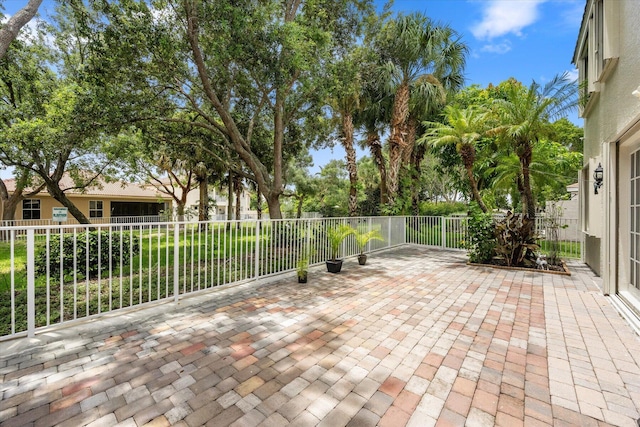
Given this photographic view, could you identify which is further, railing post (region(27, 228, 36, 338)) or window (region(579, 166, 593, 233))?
window (region(579, 166, 593, 233))

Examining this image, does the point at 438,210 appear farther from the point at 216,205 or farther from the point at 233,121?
the point at 216,205

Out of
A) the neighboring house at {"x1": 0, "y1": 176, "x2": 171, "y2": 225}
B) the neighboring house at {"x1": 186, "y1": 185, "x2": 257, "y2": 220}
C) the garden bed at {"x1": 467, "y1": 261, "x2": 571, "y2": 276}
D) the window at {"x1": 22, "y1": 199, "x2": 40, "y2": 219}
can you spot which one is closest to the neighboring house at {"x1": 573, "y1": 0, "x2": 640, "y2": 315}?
the garden bed at {"x1": 467, "y1": 261, "x2": 571, "y2": 276}

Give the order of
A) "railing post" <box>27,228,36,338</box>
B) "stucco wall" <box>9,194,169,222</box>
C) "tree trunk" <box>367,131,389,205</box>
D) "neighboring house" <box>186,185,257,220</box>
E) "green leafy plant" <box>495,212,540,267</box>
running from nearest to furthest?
"railing post" <box>27,228,36,338</box> < "green leafy plant" <box>495,212,540,267</box> < "tree trunk" <box>367,131,389,205</box> < "stucco wall" <box>9,194,169,222</box> < "neighboring house" <box>186,185,257,220</box>

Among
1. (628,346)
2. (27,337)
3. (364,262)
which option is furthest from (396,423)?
(364,262)

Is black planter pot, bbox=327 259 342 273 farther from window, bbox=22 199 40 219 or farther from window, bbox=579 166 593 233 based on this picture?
window, bbox=22 199 40 219

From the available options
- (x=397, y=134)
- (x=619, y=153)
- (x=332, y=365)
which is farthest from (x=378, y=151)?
(x=332, y=365)

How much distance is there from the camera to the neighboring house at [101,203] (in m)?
19.2

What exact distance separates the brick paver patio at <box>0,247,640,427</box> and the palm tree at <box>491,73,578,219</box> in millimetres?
4234

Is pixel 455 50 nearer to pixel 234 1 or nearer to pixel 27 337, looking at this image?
pixel 234 1

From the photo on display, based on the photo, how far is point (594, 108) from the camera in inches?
242

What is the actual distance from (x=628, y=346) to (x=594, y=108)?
5.35 meters

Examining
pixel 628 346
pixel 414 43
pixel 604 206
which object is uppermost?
pixel 414 43

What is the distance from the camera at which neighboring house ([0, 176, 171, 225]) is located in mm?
19250

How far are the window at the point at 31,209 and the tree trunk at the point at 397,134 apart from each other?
23.3 m
